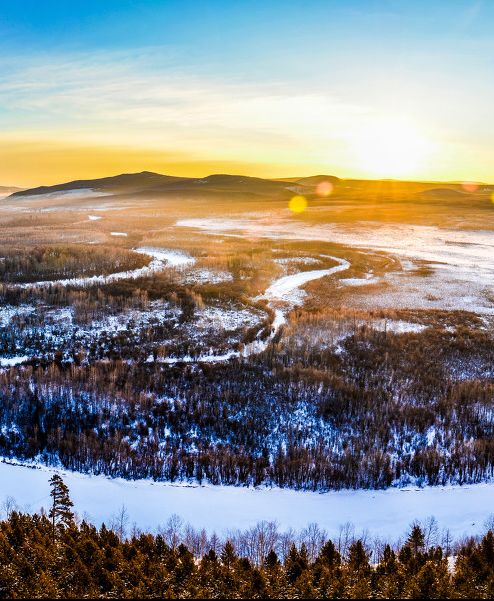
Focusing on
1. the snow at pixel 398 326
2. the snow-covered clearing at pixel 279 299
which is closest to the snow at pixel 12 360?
the snow-covered clearing at pixel 279 299

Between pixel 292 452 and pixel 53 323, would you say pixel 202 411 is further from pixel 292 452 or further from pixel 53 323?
pixel 53 323

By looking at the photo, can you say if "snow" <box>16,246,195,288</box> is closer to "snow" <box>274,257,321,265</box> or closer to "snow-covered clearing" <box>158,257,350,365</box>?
"snow" <box>274,257,321,265</box>

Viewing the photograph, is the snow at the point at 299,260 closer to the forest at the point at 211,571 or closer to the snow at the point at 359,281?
the snow at the point at 359,281

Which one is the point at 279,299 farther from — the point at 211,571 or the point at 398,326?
the point at 211,571

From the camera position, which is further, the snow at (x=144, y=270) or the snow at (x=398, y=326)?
the snow at (x=144, y=270)

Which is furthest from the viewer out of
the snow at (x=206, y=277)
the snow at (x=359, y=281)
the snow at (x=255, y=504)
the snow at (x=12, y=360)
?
the snow at (x=359, y=281)

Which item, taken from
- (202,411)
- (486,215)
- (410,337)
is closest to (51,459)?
(202,411)

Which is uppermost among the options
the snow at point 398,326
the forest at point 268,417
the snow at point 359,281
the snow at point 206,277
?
the snow at point 206,277
